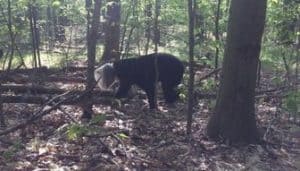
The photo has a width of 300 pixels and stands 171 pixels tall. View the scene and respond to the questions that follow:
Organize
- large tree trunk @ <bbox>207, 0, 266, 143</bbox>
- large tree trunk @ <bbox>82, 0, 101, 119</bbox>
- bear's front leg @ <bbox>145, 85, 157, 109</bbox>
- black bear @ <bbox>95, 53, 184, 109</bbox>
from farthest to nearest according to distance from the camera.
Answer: black bear @ <bbox>95, 53, 184, 109</bbox> < bear's front leg @ <bbox>145, 85, 157, 109</bbox> < large tree trunk @ <bbox>82, 0, 101, 119</bbox> < large tree trunk @ <bbox>207, 0, 266, 143</bbox>

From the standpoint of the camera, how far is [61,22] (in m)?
A: 27.8

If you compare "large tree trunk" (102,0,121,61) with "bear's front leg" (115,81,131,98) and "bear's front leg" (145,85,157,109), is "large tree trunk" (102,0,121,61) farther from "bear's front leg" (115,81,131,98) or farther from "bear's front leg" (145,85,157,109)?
"bear's front leg" (145,85,157,109)

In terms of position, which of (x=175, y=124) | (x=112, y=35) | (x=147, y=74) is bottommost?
(x=175, y=124)

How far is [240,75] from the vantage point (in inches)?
304

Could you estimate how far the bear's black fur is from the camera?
10930mm

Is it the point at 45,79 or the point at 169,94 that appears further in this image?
the point at 45,79

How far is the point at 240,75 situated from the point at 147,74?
368 centimetres

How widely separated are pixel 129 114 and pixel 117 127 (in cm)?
118

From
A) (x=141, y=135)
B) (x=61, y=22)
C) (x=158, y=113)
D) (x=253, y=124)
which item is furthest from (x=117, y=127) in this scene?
(x=61, y=22)

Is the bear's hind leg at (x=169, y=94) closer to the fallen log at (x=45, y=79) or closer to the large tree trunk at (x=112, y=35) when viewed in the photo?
the fallen log at (x=45, y=79)

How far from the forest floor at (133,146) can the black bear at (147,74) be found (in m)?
1.15

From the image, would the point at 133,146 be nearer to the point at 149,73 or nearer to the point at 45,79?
the point at 149,73

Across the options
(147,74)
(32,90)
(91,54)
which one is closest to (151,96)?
(147,74)

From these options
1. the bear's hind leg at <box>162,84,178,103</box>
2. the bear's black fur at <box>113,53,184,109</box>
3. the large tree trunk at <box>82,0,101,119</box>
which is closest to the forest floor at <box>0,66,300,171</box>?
the large tree trunk at <box>82,0,101,119</box>
